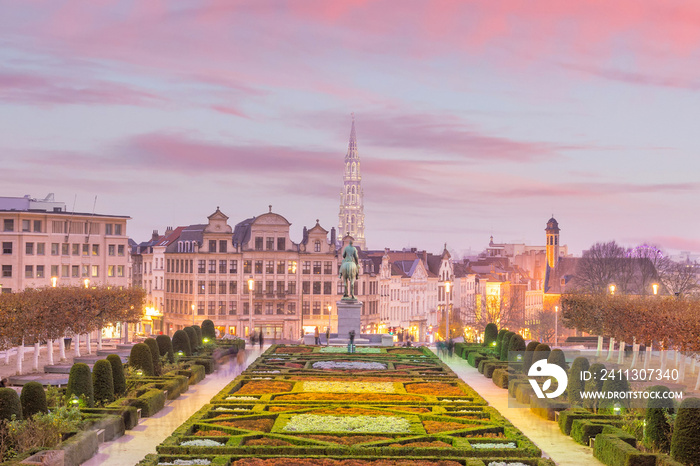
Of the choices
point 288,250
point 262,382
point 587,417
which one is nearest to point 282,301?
point 288,250

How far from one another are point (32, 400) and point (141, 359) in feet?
54.7

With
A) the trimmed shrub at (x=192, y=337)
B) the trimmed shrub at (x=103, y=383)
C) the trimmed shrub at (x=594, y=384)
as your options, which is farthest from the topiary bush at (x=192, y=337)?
the trimmed shrub at (x=594, y=384)

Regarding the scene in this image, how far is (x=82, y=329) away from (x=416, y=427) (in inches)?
1504

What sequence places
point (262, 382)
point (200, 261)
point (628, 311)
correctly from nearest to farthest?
point (262, 382) → point (628, 311) → point (200, 261)

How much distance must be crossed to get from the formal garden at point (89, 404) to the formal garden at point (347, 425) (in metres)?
2.59

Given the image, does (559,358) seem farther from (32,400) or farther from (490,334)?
(490,334)

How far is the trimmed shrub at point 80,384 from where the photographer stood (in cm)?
3712

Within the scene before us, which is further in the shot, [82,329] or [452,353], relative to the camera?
[452,353]

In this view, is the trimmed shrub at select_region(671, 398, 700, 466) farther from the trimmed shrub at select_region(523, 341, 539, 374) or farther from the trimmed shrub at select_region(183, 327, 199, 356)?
the trimmed shrub at select_region(183, 327, 199, 356)

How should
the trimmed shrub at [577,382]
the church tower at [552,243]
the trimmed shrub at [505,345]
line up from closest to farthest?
the trimmed shrub at [577,382] → the trimmed shrub at [505,345] → the church tower at [552,243]

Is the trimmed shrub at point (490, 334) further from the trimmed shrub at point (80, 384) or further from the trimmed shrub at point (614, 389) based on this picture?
the trimmed shrub at point (80, 384)

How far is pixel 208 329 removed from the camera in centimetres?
7750

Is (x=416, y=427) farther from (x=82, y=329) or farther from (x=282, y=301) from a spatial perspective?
(x=282, y=301)

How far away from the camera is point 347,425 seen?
34.8m
